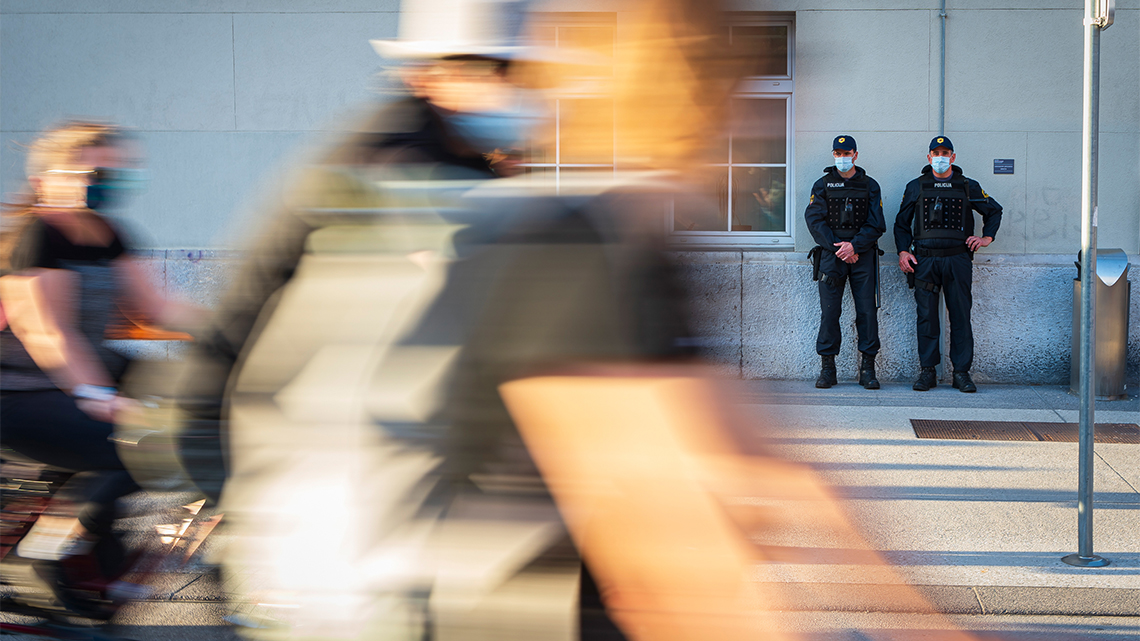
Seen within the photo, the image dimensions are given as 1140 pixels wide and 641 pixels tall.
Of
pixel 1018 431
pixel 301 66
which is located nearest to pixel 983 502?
pixel 1018 431

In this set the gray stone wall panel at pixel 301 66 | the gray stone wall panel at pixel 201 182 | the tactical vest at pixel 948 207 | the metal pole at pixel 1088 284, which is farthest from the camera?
the gray stone wall panel at pixel 201 182

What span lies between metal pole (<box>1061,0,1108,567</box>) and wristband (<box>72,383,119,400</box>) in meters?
3.90

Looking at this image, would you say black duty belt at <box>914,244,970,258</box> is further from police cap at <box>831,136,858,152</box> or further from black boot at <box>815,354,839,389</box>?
black boot at <box>815,354,839,389</box>

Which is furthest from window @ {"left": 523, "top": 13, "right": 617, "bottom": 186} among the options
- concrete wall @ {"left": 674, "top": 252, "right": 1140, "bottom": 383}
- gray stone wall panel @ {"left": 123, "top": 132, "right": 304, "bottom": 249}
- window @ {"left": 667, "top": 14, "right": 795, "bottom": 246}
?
A: gray stone wall panel @ {"left": 123, "top": 132, "right": 304, "bottom": 249}

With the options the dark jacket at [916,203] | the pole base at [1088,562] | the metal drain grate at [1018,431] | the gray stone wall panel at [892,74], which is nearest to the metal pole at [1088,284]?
the pole base at [1088,562]

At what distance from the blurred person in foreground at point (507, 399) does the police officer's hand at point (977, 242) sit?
7.96 m

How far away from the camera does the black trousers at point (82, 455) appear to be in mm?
3061

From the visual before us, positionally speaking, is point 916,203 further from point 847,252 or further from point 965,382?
point 965,382

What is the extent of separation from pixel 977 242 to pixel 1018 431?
214cm

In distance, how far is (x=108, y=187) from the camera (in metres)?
3.47

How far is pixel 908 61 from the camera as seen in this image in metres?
8.98

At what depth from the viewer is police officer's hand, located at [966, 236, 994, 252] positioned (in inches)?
337

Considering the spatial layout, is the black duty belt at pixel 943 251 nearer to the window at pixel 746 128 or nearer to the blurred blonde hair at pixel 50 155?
the blurred blonde hair at pixel 50 155

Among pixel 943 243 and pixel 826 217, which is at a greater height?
pixel 826 217
